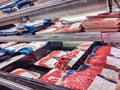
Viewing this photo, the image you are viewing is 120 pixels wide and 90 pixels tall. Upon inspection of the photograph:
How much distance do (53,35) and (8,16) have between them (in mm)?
679

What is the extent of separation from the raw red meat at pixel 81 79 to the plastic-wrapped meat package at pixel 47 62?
44 cm

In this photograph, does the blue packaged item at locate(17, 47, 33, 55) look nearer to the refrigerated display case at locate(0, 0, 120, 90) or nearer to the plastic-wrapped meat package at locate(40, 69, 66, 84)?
the refrigerated display case at locate(0, 0, 120, 90)

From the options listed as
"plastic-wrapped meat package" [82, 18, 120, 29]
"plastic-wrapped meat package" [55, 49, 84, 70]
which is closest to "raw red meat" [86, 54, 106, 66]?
"plastic-wrapped meat package" [55, 49, 84, 70]

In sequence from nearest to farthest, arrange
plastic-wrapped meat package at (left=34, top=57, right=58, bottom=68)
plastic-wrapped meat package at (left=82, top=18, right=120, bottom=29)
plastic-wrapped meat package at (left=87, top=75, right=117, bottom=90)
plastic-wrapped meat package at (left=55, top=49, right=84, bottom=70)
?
plastic-wrapped meat package at (left=82, top=18, right=120, bottom=29) < plastic-wrapped meat package at (left=87, top=75, right=117, bottom=90) < plastic-wrapped meat package at (left=55, top=49, right=84, bottom=70) < plastic-wrapped meat package at (left=34, top=57, right=58, bottom=68)

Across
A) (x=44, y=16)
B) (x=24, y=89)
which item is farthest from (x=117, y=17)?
(x=44, y=16)

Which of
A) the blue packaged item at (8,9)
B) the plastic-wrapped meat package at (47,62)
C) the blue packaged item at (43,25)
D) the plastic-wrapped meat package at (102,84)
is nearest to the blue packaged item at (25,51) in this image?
the plastic-wrapped meat package at (47,62)

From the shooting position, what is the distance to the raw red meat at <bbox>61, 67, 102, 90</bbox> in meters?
1.11

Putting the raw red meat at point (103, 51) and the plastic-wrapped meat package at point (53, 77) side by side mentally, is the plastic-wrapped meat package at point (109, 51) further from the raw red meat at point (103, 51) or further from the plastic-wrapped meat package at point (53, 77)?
the plastic-wrapped meat package at point (53, 77)

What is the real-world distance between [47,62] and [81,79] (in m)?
0.61

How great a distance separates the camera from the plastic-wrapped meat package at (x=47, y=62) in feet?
5.45

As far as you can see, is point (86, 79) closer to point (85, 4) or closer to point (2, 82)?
point (2, 82)

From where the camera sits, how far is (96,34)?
38.5 inches

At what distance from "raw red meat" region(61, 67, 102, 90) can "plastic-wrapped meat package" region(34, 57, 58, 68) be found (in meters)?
0.44

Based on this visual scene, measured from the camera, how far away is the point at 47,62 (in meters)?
1.71
